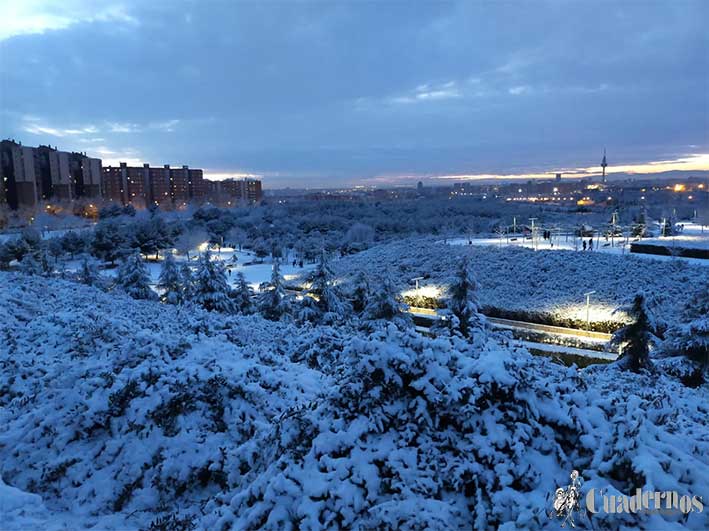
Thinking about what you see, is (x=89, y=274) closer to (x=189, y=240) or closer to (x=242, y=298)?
(x=242, y=298)

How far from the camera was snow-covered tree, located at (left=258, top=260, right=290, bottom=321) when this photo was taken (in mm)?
22141

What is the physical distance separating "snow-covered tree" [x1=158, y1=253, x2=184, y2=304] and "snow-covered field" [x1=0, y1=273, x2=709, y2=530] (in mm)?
21067

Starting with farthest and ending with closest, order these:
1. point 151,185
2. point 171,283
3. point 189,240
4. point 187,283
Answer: point 151,185, point 189,240, point 171,283, point 187,283

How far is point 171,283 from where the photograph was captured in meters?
28.7

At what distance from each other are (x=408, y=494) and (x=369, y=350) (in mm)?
1409

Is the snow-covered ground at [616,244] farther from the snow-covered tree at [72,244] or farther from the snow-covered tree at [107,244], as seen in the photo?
the snow-covered tree at [72,244]

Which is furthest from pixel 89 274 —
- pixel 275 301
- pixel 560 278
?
pixel 560 278

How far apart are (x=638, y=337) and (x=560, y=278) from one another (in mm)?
16965

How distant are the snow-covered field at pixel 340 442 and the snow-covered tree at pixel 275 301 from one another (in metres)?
14.8

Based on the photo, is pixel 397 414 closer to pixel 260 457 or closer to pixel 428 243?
pixel 260 457

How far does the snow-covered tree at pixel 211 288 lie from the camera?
24.1 metres

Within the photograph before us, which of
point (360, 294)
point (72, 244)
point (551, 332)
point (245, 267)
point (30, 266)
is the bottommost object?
point (551, 332)

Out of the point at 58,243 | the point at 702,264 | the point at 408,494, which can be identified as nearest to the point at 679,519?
the point at 408,494

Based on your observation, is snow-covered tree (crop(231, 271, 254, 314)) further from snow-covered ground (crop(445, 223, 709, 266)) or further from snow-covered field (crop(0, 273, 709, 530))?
snow-covered ground (crop(445, 223, 709, 266))
